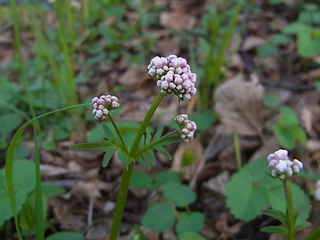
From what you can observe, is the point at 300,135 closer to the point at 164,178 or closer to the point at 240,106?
the point at 240,106

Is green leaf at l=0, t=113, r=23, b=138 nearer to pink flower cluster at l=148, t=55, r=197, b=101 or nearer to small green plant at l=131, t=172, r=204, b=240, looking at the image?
small green plant at l=131, t=172, r=204, b=240

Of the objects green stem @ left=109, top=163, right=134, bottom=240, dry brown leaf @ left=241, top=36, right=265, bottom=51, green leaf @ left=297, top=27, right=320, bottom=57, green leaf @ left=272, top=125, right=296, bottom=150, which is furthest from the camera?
dry brown leaf @ left=241, top=36, right=265, bottom=51

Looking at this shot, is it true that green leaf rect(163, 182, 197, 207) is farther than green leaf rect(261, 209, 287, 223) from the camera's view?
Yes

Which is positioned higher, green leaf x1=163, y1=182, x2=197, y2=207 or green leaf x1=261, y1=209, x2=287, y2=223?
green leaf x1=261, y1=209, x2=287, y2=223

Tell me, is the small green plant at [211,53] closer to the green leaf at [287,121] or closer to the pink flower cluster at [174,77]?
the green leaf at [287,121]

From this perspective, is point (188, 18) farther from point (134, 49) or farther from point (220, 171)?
point (220, 171)

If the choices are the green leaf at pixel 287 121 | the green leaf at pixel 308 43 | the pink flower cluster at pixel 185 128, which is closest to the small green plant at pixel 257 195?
the green leaf at pixel 287 121

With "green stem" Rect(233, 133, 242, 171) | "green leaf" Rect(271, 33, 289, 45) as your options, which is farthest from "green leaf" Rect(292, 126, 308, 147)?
"green leaf" Rect(271, 33, 289, 45)

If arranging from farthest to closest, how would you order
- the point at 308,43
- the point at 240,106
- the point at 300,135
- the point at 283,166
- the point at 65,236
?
the point at 308,43, the point at 240,106, the point at 300,135, the point at 65,236, the point at 283,166

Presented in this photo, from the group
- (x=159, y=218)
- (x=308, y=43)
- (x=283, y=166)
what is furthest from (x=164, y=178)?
(x=308, y=43)
